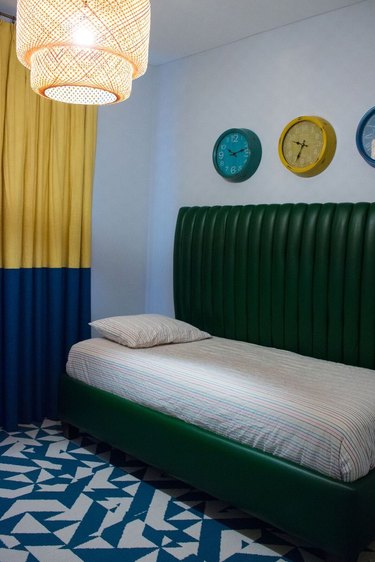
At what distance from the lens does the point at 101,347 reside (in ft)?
10.5

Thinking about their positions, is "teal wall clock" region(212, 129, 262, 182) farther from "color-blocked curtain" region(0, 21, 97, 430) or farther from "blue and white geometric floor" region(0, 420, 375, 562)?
"blue and white geometric floor" region(0, 420, 375, 562)

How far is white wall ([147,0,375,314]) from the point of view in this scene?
10.1ft

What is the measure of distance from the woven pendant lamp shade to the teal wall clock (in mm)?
1584

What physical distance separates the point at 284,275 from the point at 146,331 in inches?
35.1

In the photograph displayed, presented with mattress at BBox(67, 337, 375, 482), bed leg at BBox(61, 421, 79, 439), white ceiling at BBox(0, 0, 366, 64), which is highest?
white ceiling at BBox(0, 0, 366, 64)

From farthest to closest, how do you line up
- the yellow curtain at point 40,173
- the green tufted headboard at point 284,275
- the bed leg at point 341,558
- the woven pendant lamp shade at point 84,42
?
1. the yellow curtain at point 40,173
2. the green tufted headboard at point 284,275
3. the bed leg at point 341,558
4. the woven pendant lamp shade at point 84,42

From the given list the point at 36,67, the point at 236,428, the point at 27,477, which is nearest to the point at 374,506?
the point at 236,428

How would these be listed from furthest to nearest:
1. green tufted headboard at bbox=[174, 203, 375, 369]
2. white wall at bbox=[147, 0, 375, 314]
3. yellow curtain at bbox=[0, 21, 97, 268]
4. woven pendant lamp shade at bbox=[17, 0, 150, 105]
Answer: yellow curtain at bbox=[0, 21, 97, 268], white wall at bbox=[147, 0, 375, 314], green tufted headboard at bbox=[174, 203, 375, 369], woven pendant lamp shade at bbox=[17, 0, 150, 105]

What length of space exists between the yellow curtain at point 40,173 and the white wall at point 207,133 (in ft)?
0.87

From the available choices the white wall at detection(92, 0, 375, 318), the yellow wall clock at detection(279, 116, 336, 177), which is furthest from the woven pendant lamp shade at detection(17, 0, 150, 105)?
the white wall at detection(92, 0, 375, 318)

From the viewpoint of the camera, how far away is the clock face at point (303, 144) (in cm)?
319

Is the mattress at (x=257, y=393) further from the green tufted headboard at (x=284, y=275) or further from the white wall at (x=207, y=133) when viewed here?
the white wall at (x=207, y=133)

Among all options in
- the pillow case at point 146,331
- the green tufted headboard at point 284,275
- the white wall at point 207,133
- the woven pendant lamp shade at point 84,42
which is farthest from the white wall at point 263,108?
the woven pendant lamp shade at point 84,42

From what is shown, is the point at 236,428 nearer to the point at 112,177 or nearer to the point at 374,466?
the point at 374,466
